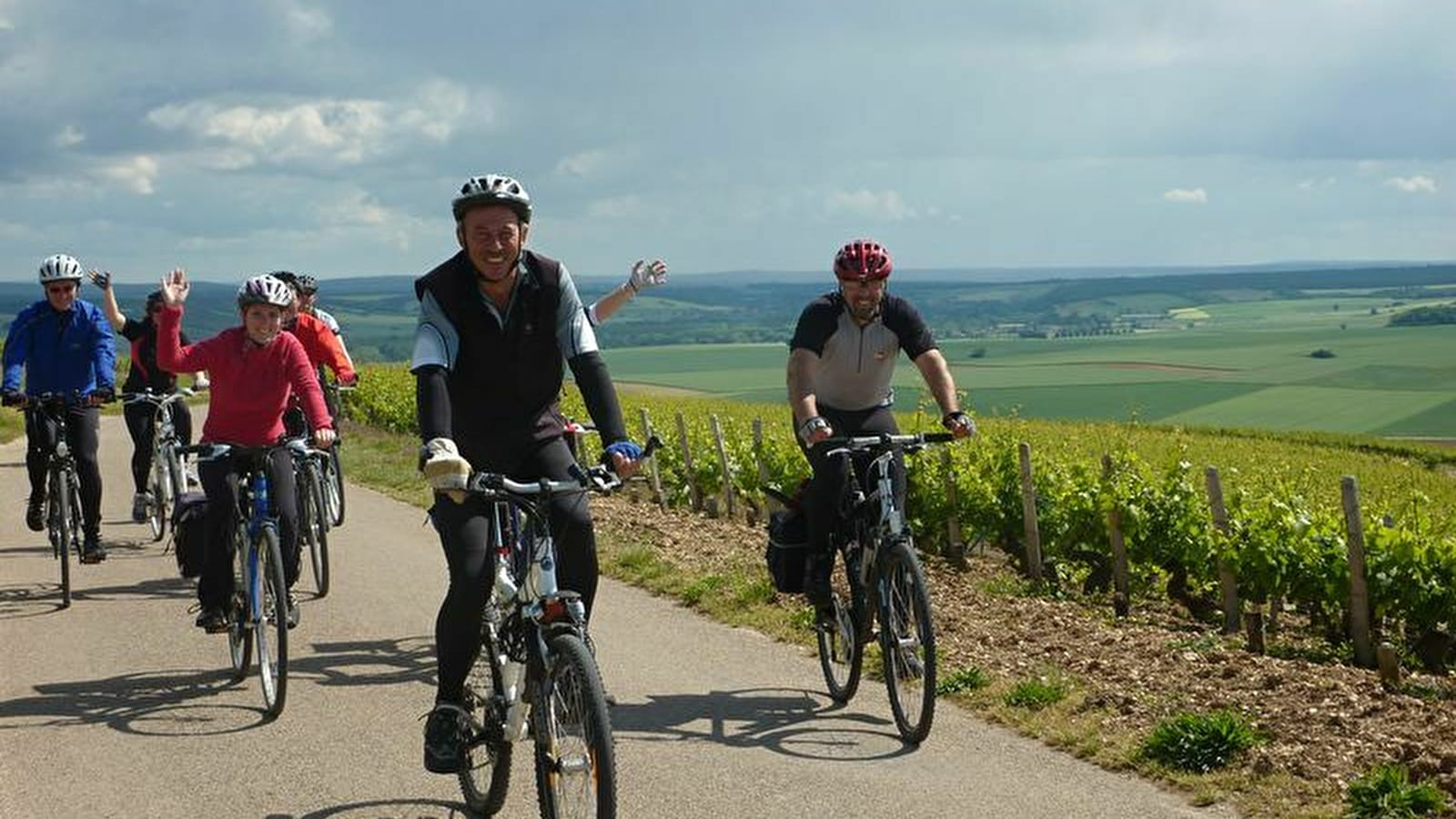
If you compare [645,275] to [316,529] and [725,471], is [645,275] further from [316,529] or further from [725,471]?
[725,471]

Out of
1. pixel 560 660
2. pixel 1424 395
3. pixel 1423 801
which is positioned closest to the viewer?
pixel 560 660

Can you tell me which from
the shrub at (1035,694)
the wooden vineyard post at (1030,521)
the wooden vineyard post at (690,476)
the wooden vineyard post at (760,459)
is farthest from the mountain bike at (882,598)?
the wooden vineyard post at (690,476)

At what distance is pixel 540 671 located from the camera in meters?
4.94

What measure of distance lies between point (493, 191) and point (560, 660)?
5.62 feet

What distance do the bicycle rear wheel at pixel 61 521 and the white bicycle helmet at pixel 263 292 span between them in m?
3.41

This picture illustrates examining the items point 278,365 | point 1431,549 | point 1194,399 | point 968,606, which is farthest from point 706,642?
point 1194,399

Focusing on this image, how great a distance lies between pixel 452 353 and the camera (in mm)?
5520

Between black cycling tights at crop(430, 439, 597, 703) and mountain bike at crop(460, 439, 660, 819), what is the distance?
0.06 metres

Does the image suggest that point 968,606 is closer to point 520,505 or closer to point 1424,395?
point 520,505

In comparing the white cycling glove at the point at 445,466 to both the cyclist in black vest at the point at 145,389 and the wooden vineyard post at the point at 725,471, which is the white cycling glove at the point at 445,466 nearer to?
the cyclist in black vest at the point at 145,389

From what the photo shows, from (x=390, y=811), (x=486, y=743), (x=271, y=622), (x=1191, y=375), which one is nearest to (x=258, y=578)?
(x=271, y=622)

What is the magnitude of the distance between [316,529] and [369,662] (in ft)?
8.55

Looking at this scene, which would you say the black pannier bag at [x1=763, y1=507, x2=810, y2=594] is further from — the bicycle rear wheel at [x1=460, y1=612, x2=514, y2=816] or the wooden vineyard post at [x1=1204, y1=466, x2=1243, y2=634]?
the wooden vineyard post at [x1=1204, y1=466, x2=1243, y2=634]

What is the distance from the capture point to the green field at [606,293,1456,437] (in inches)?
3004
